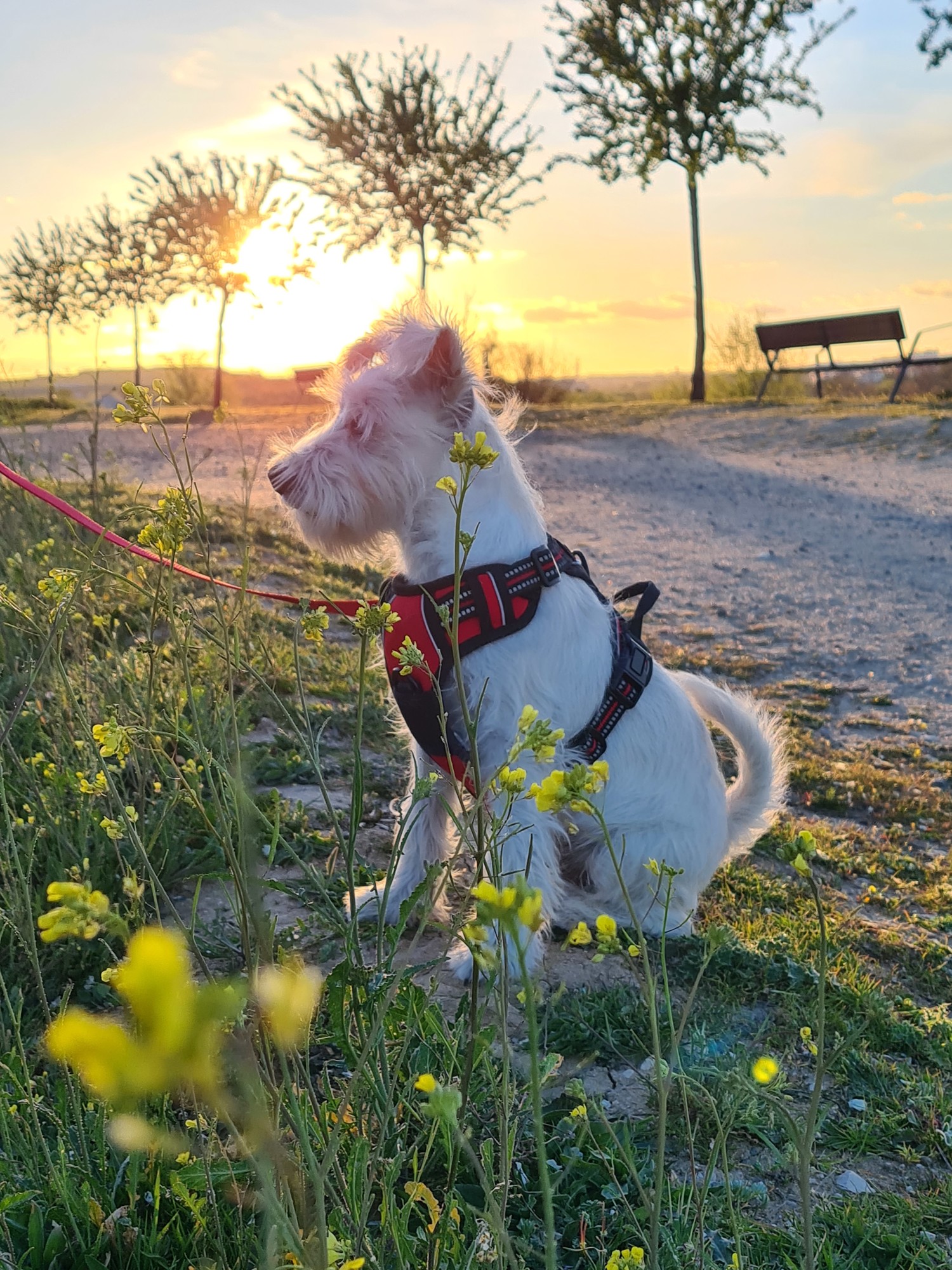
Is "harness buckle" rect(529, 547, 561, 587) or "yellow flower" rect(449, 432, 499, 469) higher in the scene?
"yellow flower" rect(449, 432, 499, 469)

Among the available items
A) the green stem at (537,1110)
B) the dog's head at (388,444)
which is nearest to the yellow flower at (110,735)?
the green stem at (537,1110)

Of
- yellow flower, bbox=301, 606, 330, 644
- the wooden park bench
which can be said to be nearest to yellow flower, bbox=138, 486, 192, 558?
yellow flower, bbox=301, 606, 330, 644

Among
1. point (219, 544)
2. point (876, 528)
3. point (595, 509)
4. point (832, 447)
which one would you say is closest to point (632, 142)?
point (832, 447)

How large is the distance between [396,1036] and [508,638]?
1.39 metres

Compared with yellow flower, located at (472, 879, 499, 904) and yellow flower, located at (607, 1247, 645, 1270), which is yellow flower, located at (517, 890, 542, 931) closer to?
yellow flower, located at (472, 879, 499, 904)

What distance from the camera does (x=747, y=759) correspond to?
3340 mm

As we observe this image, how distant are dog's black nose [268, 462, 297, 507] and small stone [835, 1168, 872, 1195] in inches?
94.8

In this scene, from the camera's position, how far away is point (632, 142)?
22.4 m

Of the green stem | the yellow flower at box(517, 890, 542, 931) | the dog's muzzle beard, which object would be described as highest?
the dog's muzzle beard

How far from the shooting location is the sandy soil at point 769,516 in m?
6.67

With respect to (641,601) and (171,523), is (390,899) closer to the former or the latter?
(641,601)

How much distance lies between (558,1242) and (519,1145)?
262 mm

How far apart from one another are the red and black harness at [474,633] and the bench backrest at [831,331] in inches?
735

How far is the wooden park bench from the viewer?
18.5m
